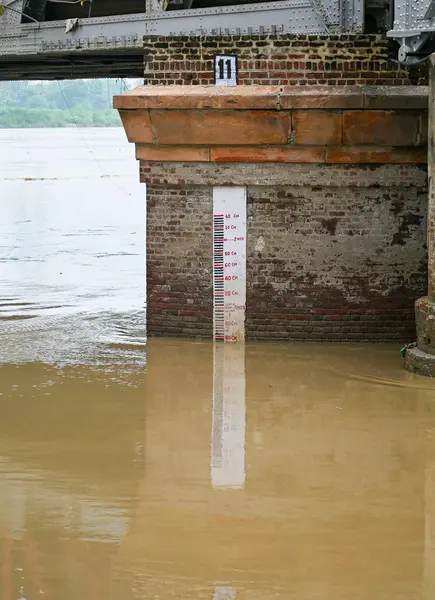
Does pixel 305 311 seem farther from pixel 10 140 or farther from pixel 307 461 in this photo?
pixel 10 140

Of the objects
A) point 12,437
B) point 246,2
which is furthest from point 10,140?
point 12,437

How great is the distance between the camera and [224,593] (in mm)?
7324

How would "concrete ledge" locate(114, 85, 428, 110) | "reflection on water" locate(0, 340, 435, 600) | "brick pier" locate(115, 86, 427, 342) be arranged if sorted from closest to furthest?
"reflection on water" locate(0, 340, 435, 600)
"concrete ledge" locate(114, 85, 428, 110)
"brick pier" locate(115, 86, 427, 342)

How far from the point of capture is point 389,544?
318 inches

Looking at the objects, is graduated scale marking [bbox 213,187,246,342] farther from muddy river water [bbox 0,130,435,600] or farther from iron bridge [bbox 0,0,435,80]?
iron bridge [bbox 0,0,435,80]

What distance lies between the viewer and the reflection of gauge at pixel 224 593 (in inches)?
286

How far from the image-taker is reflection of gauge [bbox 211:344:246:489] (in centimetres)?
964

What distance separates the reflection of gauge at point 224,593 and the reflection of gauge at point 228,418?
190cm

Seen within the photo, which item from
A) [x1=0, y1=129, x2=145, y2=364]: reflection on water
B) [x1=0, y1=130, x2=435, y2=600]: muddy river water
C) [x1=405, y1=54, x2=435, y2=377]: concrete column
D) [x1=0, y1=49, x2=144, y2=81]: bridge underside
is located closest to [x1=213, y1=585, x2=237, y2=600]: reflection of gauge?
[x1=0, y1=130, x2=435, y2=600]: muddy river water

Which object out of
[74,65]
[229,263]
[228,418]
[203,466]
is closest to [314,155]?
[229,263]

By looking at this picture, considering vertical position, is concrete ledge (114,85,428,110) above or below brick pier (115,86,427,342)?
above

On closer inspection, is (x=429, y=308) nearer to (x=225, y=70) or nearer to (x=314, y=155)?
(x=314, y=155)

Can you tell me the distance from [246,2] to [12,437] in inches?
361

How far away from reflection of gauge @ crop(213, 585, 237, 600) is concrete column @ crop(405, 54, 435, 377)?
5.80 meters
